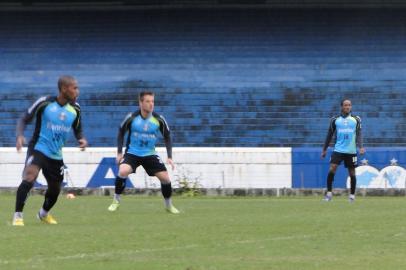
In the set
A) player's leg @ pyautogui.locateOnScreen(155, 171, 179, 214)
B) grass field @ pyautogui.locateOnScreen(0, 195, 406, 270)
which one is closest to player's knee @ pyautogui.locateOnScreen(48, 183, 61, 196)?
grass field @ pyautogui.locateOnScreen(0, 195, 406, 270)

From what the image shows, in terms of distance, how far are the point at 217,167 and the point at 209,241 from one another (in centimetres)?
1606

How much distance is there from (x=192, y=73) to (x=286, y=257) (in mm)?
21250

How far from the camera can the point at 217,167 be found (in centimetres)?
2692

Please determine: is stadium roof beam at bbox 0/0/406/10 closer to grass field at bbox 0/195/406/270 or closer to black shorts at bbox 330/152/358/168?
black shorts at bbox 330/152/358/168

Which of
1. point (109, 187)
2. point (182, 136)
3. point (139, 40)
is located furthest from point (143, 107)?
point (139, 40)

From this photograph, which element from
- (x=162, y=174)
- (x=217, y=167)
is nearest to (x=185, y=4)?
(x=217, y=167)

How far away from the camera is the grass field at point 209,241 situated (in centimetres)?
891

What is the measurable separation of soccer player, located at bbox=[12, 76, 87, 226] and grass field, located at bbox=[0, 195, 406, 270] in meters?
0.51

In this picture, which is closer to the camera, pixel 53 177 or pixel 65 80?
pixel 65 80

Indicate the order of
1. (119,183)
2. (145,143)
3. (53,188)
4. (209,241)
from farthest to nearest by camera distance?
(119,183) → (145,143) → (53,188) → (209,241)

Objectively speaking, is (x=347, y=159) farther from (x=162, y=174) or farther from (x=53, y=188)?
(x=53, y=188)

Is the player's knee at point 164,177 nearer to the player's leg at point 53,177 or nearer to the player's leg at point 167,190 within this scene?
the player's leg at point 167,190

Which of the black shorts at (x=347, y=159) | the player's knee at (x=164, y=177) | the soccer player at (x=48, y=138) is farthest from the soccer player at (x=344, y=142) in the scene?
the soccer player at (x=48, y=138)

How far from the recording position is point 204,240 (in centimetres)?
1099
